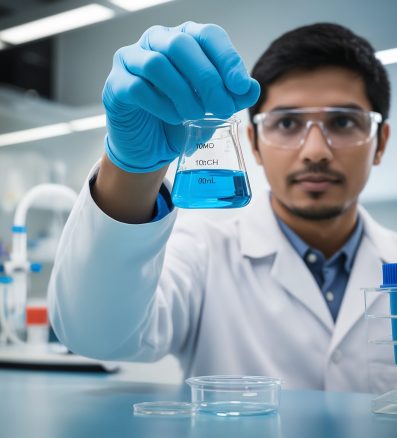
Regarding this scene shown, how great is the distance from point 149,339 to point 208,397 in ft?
1.69

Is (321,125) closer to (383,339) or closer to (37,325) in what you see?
(383,339)

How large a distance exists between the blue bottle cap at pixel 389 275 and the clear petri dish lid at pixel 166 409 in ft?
1.25

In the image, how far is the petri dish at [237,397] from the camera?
916 mm

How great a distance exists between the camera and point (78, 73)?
4121 millimetres

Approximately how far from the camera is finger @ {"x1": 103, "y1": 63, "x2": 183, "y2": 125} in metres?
0.96

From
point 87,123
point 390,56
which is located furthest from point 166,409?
point 87,123

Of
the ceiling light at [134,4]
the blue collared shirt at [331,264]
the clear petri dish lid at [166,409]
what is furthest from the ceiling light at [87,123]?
the clear petri dish lid at [166,409]

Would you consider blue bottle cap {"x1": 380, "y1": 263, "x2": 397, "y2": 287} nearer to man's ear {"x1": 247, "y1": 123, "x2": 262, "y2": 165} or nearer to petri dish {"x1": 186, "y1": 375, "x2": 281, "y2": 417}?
petri dish {"x1": 186, "y1": 375, "x2": 281, "y2": 417}

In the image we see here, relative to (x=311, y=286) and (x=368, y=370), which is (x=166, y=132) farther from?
(x=368, y=370)

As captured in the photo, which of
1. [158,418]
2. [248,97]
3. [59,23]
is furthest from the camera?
[59,23]

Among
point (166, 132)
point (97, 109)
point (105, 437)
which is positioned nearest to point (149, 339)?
point (166, 132)

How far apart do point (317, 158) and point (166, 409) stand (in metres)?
0.92

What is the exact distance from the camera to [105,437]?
0.77m

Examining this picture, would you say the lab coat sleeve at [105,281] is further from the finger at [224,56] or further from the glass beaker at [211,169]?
the finger at [224,56]
